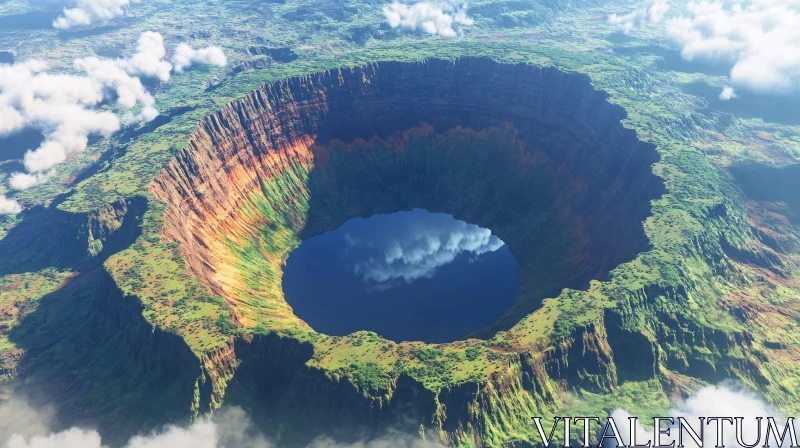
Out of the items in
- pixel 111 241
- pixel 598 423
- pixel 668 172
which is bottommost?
pixel 111 241

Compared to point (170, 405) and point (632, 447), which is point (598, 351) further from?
point (170, 405)

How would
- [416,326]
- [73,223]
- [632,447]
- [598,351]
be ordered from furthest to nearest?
[73,223] → [416,326] → [598,351] → [632,447]

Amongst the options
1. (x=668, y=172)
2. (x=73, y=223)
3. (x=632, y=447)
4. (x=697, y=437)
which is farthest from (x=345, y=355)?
(x=668, y=172)

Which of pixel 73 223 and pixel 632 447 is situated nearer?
pixel 632 447

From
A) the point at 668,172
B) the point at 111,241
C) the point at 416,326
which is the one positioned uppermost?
the point at 668,172

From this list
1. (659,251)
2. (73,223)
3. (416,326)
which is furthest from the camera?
(73,223)

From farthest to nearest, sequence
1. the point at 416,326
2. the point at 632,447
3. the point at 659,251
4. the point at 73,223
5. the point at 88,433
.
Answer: the point at 73,223 < the point at 416,326 < the point at 659,251 < the point at 88,433 < the point at 632,447

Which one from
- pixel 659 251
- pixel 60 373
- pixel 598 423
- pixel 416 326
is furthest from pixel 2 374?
pixel 659 251

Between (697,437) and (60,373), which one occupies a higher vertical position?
(697,437)

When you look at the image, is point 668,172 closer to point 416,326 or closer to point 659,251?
point 659,251
